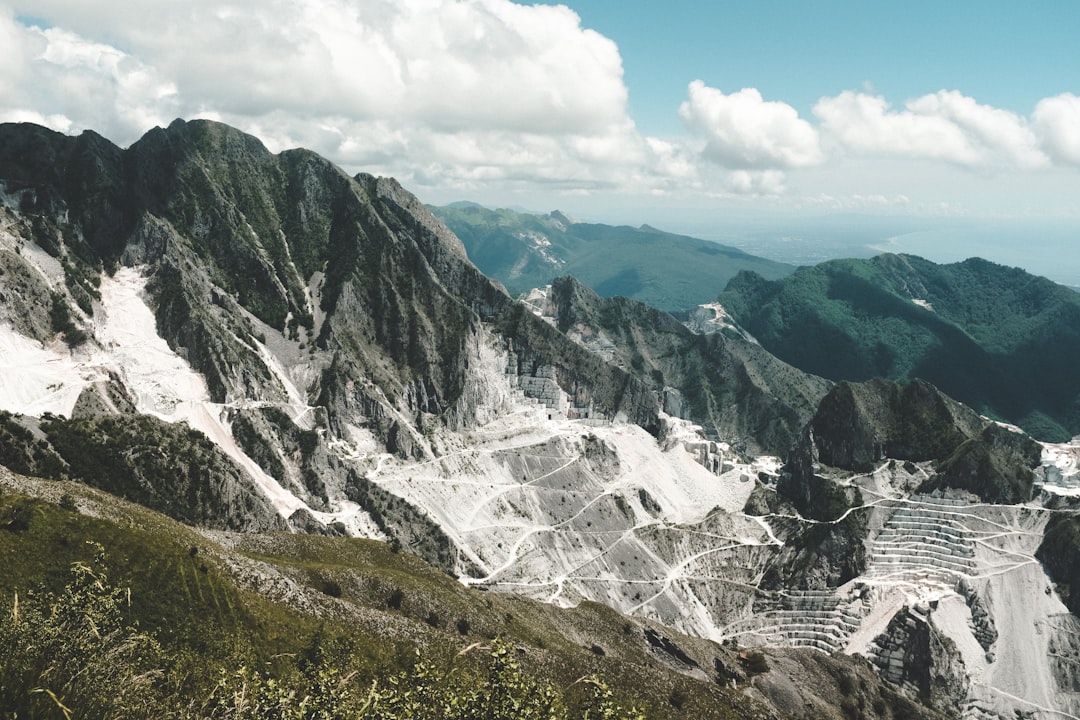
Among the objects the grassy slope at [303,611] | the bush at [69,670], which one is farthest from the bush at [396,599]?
the bush at [69,670]

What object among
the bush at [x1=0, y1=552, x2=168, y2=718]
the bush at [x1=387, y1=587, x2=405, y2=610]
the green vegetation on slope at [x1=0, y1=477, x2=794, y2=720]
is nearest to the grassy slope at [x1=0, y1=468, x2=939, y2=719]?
the bush at [x1=387, y1=587, x2=405, y2=610]

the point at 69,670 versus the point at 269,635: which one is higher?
the point at 69,670

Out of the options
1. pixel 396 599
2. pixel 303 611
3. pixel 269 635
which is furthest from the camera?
pixel 396 599

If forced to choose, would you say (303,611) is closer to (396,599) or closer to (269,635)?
(269,635)

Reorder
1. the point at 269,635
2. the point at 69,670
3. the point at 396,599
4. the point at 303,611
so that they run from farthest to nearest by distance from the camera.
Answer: the point at 396,599, the point at 303,611, the point at 269,635, the point at 69,670

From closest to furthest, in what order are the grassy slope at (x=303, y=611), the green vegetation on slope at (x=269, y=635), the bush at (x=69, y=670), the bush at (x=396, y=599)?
the bush at (x=69, y=670), the green vegetation on slope at (x=269, y=635), the grassy slope at (x=303, y=611), the bush at (x=396, y=599)

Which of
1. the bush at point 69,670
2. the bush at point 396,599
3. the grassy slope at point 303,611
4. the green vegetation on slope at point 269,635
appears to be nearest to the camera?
the bush at point 69,670

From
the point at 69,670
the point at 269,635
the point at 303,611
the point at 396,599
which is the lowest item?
the point at 396,599

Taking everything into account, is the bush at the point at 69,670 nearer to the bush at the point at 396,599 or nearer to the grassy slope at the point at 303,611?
the grassy slope at the point at 303,611

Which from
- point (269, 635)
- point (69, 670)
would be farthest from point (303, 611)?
point (69, 670)

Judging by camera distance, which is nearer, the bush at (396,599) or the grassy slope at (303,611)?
the grassy slope at (303,611)

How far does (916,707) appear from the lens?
13838cm

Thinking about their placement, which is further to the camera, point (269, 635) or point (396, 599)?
point (396, 599)

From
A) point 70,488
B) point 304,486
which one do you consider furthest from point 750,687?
point 304,486
